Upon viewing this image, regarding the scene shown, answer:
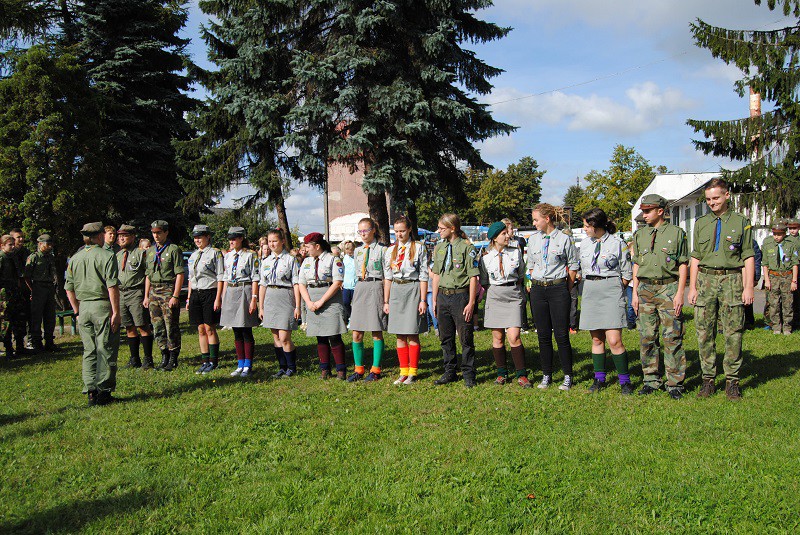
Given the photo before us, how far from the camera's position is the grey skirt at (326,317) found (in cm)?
834

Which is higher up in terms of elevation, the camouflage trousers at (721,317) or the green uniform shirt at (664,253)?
the green uniform shirt at (664,253)

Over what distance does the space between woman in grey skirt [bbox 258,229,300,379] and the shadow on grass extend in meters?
4.29

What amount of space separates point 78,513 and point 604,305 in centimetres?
558

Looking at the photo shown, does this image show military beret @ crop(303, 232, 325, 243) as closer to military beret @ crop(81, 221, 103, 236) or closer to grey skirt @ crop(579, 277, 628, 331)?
military beret @ crop(81, 221, 103, 236)

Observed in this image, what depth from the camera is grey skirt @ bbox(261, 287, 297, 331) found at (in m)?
8.76

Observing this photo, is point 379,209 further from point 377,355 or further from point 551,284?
point 551,284

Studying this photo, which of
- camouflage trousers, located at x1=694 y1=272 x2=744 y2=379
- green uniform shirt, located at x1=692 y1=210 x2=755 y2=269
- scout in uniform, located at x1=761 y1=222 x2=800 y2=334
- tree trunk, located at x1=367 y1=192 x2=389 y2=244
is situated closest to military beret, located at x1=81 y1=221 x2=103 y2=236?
green uniform shirt, located at x1=692 y1=210 x2=755 y2=269

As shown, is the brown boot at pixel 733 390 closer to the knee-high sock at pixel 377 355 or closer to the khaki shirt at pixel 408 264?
the khaki shirt at pixel 408 264

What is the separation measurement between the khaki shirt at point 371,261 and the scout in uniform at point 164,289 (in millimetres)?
3113

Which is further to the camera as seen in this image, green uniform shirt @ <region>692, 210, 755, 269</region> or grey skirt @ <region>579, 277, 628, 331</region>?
grey skirt @ <region>579, 277, 628, 331</region>

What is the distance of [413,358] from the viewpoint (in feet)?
26.7

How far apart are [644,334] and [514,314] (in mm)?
1539

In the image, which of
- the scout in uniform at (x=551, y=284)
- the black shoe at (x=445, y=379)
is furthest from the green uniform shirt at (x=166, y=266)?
the scout in uniform at (x=551, y=284)

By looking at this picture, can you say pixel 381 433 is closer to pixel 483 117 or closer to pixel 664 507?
pixel 664 507
